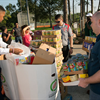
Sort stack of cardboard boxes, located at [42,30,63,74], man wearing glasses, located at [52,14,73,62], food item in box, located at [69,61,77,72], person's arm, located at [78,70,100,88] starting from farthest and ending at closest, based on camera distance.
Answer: man wearing glasses, located at [52,14,73,62]
stack of cardboard boxes, located at [42,30,63,74]
food item in box, located at [69,61,77,72]
person's arm, located at [78,70,100,88]

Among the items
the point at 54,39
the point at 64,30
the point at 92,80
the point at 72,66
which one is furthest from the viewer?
the point at 64,30

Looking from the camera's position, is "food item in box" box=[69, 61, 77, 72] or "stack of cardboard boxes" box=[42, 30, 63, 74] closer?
"food item in box" box=[69, 61, 77, 72]

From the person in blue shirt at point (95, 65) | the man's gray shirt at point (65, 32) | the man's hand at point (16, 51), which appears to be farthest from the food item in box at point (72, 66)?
the man's gray shirt at point (65, 32)

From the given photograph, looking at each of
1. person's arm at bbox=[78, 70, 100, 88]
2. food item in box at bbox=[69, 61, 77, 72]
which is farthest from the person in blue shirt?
food item in box at bbox=[69, 61, 77, 72]

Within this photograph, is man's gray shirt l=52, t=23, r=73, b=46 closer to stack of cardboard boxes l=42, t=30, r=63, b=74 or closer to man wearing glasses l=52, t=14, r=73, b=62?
man wearing glasses l=52, t=14, r=73, b=62

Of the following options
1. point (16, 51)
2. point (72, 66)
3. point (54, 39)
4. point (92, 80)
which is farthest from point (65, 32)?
point (92, 80)

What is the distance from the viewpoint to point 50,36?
130 inches

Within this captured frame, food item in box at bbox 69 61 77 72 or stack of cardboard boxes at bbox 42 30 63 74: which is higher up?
stack of cardboard boxes at bbox 42 30 63 74

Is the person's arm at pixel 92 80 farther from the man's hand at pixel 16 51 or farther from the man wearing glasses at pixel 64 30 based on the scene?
the man wearing glasses at pixel 64 30

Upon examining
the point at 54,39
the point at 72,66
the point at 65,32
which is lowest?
the point at 72,66

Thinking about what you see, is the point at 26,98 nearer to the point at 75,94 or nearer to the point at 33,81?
the point at 33,81

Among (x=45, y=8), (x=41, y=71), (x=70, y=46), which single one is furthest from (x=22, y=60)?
(x=45, y=8)

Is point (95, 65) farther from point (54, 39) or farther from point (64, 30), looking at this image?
point (64, 30)

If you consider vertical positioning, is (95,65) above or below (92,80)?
above
